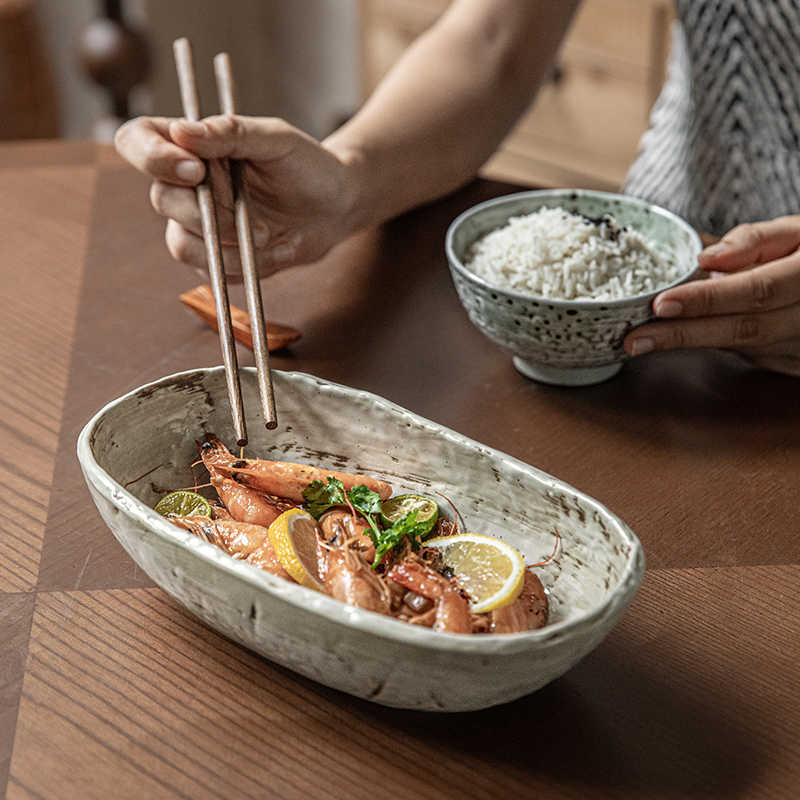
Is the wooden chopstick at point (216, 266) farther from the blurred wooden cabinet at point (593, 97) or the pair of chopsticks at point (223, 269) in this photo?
the blurred wooden cabinet at point (593, 97)

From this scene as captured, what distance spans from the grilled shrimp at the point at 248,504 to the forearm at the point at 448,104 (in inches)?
22.6

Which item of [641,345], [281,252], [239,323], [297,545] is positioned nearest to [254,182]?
[281,252]

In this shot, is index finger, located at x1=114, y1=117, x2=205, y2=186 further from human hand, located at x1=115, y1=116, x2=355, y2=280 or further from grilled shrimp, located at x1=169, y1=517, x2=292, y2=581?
grilled shrimp, located at x1=169, y1=517, x2=292, y2=581

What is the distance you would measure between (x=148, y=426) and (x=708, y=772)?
0.52 metres

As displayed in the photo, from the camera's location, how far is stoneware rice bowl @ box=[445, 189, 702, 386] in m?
1.04

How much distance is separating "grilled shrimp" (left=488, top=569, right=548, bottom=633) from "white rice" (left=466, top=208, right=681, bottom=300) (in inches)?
15.5

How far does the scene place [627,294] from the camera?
108 centimetres

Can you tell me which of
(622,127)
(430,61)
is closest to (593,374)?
(430,61)

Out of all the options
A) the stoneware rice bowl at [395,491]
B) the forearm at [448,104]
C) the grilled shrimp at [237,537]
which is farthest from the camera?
the forearm at [448,104]

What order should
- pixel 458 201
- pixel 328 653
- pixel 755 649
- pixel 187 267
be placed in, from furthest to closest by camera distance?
pixel 458 201, pixel 187 267, pixel 755 649, pixel 328 653

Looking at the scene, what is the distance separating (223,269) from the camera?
3.32 ft

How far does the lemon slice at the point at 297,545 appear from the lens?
0.74 m

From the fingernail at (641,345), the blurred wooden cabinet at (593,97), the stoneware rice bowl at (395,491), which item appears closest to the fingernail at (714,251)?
the fingernail at (641,345)

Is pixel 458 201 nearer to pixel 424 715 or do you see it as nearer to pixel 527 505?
pixel 527 505
